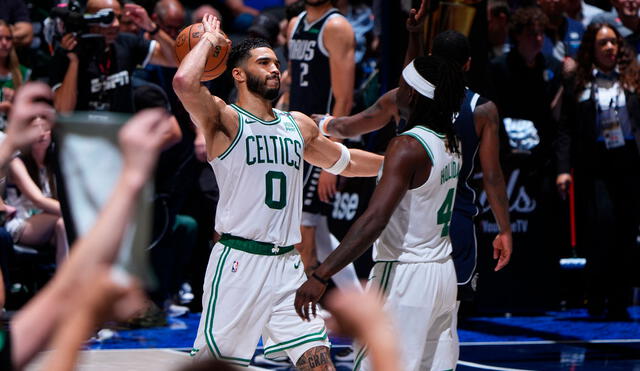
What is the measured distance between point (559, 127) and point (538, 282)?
4.26 ft

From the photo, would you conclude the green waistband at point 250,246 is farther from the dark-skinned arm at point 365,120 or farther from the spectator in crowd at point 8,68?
the spectator in crowd at point 8,68

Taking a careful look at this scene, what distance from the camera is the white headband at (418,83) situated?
466cm

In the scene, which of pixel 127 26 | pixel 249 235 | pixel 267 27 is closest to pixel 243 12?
pixel 267 27

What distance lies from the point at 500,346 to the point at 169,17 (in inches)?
148

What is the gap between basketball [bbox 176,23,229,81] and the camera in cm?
514

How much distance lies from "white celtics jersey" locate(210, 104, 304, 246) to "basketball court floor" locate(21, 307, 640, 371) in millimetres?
1821

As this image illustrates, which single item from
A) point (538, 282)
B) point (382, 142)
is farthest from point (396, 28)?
point (538, 282)

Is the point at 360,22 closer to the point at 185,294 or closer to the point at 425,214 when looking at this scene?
the point at 185,294

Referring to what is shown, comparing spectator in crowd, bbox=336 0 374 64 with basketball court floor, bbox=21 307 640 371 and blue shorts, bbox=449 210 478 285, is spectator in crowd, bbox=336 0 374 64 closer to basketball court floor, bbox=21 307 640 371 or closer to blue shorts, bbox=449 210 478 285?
basketball court floor, bbox=21 307 640 371

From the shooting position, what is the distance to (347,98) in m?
7.41

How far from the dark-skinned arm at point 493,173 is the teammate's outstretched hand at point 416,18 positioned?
0.70 meters

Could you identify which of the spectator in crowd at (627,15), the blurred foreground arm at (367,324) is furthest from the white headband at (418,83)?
the spectator in crowd at (627,15)

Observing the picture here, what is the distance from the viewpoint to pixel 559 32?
10.1 metres

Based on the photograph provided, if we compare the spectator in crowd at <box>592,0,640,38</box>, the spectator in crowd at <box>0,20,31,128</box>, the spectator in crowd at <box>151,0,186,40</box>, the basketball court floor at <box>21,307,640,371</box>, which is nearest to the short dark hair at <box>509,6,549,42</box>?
the spectator in crowd at <box>592,0,640,38</box>
